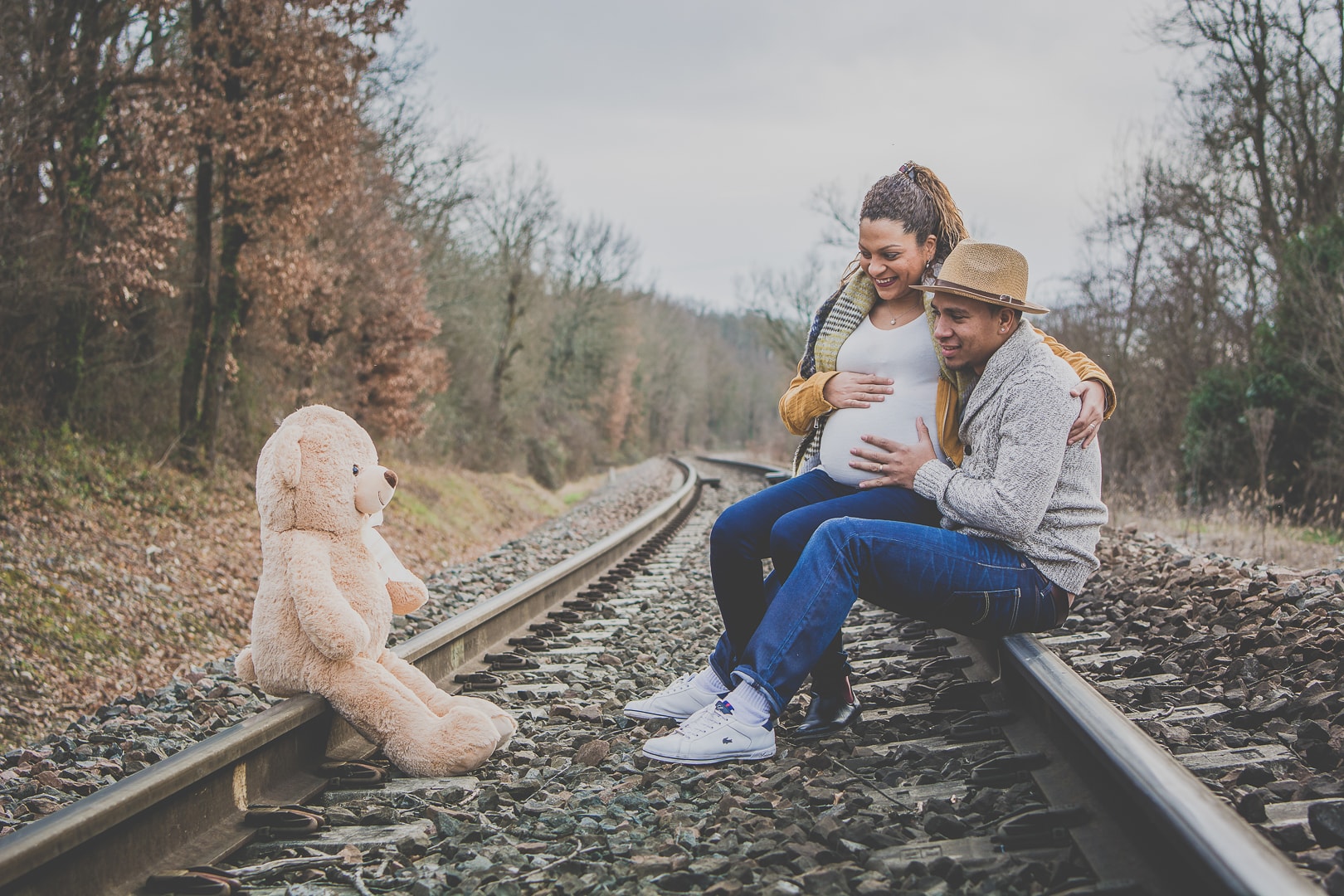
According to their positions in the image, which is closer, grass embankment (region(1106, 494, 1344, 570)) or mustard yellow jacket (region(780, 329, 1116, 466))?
mustard yellow jacket (region(780, 329, 1116, 466))

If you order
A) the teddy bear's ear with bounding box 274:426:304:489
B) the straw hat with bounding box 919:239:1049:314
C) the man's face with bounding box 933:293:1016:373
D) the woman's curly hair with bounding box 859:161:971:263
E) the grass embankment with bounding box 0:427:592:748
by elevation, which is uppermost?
the woman's curly hair with bounding box 859:161:971:263

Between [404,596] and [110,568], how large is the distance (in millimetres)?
6011

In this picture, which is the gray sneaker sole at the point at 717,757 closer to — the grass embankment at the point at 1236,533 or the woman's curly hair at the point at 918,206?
the woman's curly hair at the point at 918,206

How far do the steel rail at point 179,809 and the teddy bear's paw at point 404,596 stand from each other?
29cm

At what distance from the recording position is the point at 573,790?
2809 millimetres

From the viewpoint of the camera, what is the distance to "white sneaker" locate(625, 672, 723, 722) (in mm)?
3447

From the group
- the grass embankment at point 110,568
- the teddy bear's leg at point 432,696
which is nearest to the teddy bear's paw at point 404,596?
the teddy bear's leg at point 432,696

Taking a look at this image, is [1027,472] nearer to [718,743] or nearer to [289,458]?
[718,743]

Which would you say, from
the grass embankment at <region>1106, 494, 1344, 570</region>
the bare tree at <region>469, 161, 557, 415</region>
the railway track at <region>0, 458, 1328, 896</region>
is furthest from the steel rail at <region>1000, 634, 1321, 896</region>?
the bare tree at <region>469, 161, 557, 415</region>

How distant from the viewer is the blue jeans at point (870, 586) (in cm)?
291

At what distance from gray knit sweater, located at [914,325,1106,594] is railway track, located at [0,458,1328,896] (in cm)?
37

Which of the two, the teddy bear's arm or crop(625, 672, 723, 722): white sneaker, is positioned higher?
the teddy bear's arm

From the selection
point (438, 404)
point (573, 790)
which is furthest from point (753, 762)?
point (438, 404)

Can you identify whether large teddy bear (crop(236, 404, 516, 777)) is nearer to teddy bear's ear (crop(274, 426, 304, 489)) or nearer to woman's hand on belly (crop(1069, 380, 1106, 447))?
teddy bear's ear (crop(274, 426, 304, 489))
